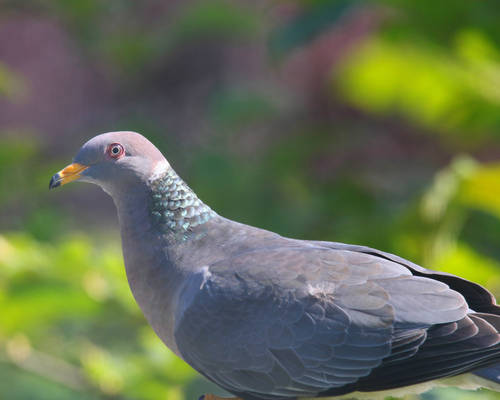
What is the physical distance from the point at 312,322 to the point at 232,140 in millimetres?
4023

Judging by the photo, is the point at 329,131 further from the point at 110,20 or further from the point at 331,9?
the point at 110,20

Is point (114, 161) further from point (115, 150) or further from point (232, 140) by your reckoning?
point (232, 140)

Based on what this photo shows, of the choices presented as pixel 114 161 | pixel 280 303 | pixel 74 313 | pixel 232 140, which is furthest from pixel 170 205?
pixel 232 140

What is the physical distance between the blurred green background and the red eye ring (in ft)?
3.05

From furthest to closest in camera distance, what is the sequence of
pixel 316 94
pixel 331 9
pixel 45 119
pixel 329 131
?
pixel 45 119 < pixel 316 94 < pixel 329 131 < pixel 331 9

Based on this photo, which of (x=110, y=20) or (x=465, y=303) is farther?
(x=110, y=20)

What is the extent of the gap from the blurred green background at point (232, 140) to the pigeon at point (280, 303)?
0.50 m

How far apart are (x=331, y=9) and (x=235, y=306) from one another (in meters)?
2.28

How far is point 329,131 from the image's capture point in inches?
186

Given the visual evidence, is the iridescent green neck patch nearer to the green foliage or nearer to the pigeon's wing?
the pigeon's wing

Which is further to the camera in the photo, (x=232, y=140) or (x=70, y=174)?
(x=232, y=140)

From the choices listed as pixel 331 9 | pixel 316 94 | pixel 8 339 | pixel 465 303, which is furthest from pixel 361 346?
pixel 316 94

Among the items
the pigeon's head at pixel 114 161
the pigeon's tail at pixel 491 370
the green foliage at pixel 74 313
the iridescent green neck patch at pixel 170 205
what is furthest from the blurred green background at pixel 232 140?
the pigeon's head at pixel 114 161

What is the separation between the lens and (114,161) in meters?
1.29
